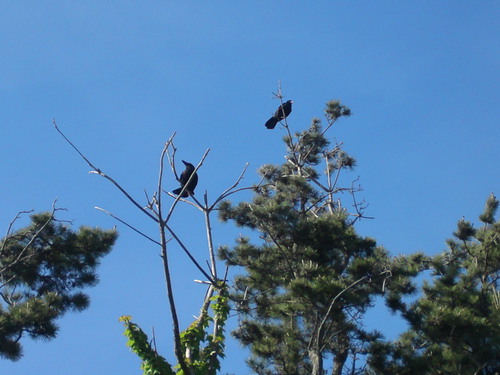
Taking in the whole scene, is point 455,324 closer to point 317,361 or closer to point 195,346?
point 317,361

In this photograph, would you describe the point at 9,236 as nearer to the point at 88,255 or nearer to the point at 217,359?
the point at 88,255

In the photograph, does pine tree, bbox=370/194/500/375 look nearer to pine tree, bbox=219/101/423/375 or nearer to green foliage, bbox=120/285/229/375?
pine tree, bbox=219/101/423/375

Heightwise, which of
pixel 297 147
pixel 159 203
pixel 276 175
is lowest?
pixel 159 203

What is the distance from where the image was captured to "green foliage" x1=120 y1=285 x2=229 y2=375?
671cm

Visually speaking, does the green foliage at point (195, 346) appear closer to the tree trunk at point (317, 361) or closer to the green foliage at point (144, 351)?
the green foliage at point (144, 351)

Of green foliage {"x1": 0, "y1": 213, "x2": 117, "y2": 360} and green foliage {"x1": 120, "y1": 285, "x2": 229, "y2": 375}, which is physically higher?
green foliage {"x1": 0, "y1": 213, "x2": 117, "y2": 360}

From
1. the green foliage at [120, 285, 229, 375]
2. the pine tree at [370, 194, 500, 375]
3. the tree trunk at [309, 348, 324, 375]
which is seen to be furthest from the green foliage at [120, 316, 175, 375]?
the pine tree at [370, 194, 500, 375]

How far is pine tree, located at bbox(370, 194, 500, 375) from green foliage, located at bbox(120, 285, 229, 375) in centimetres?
314

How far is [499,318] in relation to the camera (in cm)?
943

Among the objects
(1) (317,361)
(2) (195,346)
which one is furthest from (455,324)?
(2) (195,346)

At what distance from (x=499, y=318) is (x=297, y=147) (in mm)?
5869

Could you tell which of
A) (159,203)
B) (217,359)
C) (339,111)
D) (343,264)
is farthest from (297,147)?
(159,203)

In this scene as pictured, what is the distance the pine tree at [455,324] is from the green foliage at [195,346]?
314cm

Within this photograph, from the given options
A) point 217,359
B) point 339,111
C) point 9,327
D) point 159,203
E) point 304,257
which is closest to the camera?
point 159,203
